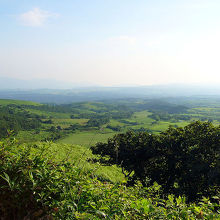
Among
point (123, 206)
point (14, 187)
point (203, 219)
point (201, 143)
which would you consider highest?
point (14, 187)

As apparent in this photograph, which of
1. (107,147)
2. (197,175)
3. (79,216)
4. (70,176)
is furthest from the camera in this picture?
(107,147)

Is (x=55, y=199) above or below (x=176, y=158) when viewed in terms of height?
above

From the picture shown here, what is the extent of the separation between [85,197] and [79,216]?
0.46m

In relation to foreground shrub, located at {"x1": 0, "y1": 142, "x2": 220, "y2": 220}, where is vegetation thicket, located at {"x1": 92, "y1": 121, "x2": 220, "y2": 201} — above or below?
below

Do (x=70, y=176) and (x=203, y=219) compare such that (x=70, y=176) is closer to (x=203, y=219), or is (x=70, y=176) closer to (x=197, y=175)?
(x=203, y=219)

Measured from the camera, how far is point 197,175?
30.6ft

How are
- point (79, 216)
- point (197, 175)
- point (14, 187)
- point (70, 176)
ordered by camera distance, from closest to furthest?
point (79, 216), point (14, 187), point (70, 176), point (197, 175)

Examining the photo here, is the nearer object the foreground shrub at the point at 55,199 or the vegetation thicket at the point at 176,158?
the foreground shrub at the point at 55,199

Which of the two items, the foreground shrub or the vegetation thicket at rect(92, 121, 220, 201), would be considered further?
the vegetation thicket at rect(92, 121, 220, 201)

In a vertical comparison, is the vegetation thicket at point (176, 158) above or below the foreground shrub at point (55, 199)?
below

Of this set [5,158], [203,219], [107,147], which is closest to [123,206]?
[203,219]

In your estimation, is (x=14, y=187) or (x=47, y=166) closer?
(x=14, y=187)

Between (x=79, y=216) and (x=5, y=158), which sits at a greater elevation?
(x=5, y=158)

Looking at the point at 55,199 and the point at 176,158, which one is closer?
the point at 55,199
